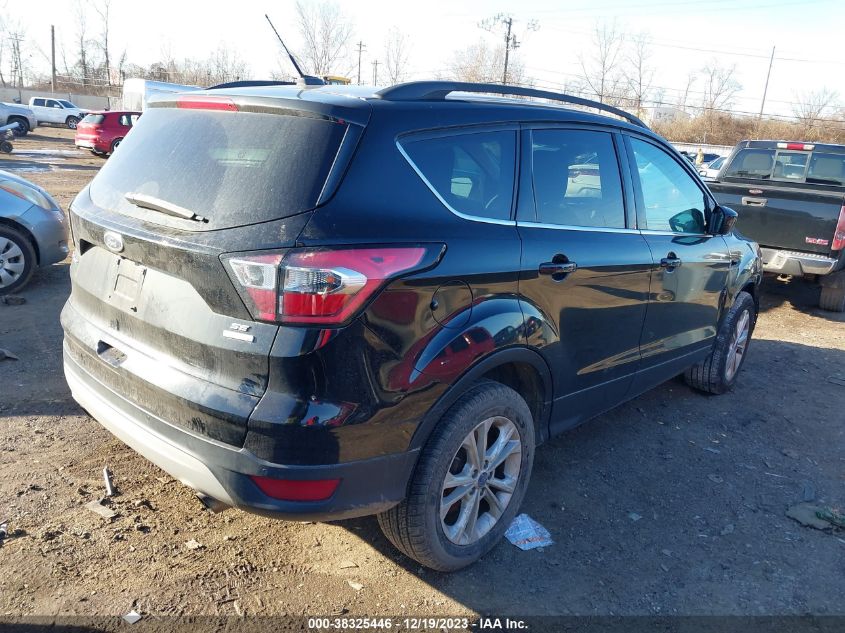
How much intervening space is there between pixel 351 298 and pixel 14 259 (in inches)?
213

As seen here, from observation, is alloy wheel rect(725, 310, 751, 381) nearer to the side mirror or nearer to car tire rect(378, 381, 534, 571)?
the side mirror

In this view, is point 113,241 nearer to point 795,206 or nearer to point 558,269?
point 558,269

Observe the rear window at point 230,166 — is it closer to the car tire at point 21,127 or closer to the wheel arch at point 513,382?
the wheel arch at point 513,382

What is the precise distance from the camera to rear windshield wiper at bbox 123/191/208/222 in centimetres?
240

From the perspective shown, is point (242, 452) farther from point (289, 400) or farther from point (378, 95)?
point (378, 95)

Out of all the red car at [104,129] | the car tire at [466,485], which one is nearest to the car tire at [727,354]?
the car tire at [466,485]

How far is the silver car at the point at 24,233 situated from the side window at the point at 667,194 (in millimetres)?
5468

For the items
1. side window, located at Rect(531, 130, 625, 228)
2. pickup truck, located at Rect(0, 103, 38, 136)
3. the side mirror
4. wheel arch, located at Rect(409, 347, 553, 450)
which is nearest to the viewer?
wheel arch, located at Rect(409, 347, 553, 450)

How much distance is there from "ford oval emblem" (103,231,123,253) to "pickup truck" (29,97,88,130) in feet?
140

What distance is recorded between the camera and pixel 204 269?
2279 mm

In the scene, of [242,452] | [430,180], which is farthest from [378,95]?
[242,452]

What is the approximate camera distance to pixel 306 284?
2141 millimetres

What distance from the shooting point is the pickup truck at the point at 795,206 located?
736cm

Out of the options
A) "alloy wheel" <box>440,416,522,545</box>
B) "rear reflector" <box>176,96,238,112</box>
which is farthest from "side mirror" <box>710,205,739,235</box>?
"rear reflector" <box>176,96,238,112</box>
